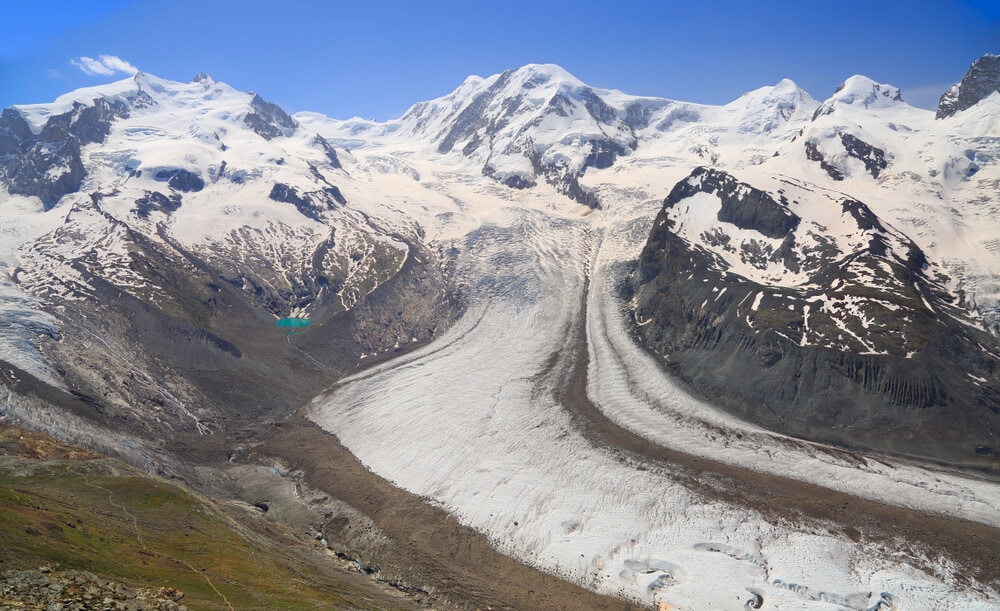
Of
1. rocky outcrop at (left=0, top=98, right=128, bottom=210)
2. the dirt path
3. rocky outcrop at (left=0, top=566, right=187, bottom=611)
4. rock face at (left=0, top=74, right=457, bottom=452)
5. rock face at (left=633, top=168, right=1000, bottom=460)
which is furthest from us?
rocky outcrop at (left=0, top=98, right=128, bottom=210)

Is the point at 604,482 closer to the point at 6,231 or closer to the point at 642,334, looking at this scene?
the point at 642,334

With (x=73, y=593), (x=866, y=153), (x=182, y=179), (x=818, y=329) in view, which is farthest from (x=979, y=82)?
(x=182, y=179)

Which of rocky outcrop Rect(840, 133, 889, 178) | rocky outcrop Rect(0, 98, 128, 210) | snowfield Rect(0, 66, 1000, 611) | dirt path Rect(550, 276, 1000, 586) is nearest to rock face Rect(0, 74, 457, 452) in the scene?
rocky outcrop Rect(0, 98, 128, 210)

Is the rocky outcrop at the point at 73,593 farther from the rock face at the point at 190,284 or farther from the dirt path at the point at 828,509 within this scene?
the rock face at the point at 190,284

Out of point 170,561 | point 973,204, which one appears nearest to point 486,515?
point 170,561

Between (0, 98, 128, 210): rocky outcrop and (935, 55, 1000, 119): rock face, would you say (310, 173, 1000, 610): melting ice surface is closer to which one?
(0, 98, 128, 210): rocky outcrop

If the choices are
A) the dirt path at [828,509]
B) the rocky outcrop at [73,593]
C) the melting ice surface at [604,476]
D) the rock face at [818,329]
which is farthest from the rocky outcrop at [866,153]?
the rocky outcrop at [73,593]
